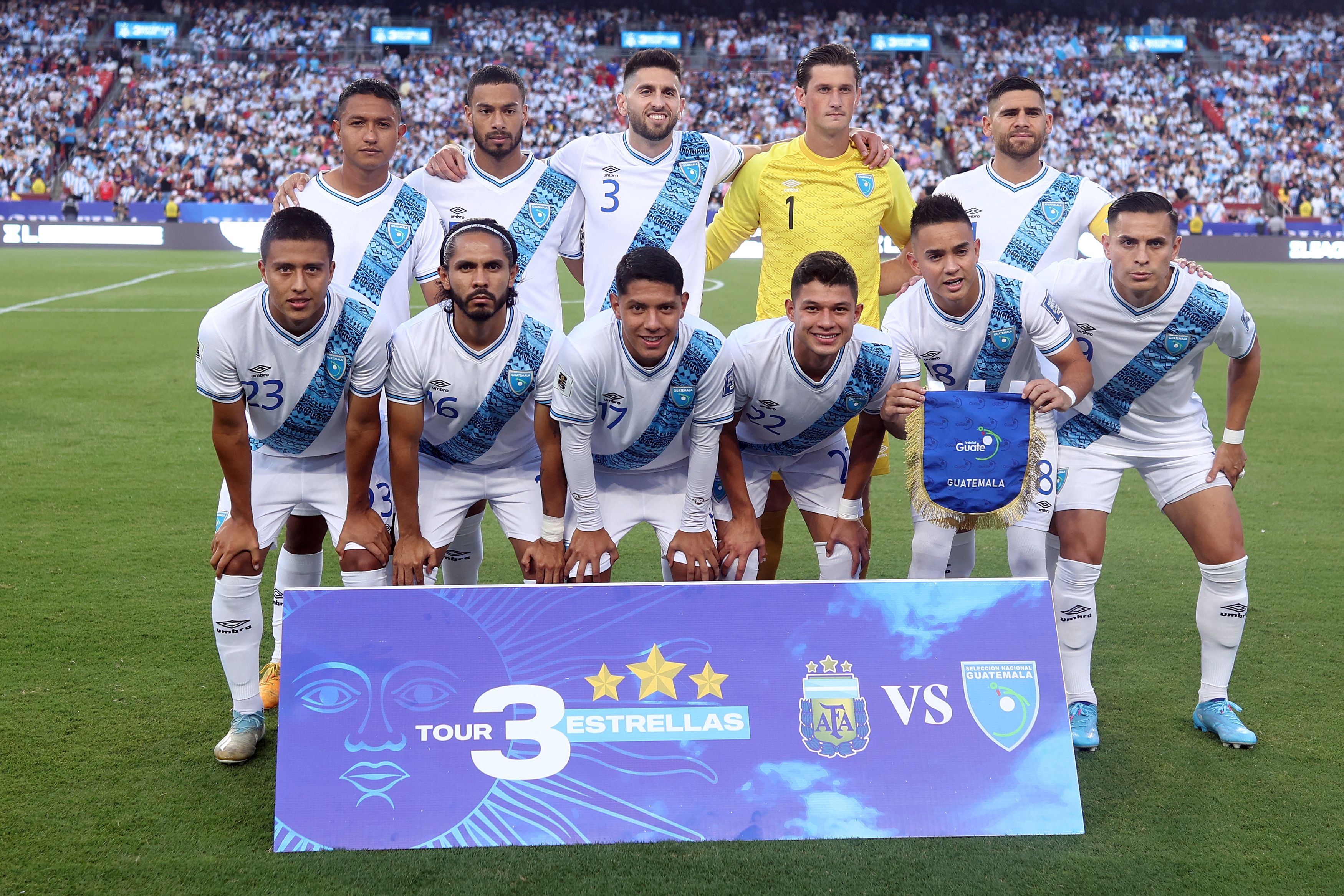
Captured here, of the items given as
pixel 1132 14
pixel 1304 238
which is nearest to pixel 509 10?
pixel 1132 14

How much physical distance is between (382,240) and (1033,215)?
2646mm

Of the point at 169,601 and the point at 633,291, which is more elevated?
the point at 633,291

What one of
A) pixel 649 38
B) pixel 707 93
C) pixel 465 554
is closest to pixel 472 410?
pixel 465 554

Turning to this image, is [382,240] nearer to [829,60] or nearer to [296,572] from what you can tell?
[296,572]

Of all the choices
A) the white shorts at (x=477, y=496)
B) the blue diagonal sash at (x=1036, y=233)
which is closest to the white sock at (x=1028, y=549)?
the blue diagonal sash at (x=1036, y=233)

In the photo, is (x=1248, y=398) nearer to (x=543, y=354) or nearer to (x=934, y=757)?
(x=934, y=757)

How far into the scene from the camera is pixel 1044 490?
405 centimetres

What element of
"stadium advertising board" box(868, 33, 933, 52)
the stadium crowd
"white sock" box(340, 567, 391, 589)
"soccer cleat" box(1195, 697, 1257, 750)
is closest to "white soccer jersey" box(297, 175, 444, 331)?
"white sock" box(340, 567, 391, 589)

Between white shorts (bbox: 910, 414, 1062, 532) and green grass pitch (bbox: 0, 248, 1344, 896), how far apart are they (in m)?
0.77

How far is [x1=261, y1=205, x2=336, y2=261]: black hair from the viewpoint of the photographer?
3.66 metres

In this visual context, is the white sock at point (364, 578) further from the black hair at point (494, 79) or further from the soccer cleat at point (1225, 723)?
the soccer cleat at point (1225, 723)

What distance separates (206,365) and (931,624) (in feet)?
7.97

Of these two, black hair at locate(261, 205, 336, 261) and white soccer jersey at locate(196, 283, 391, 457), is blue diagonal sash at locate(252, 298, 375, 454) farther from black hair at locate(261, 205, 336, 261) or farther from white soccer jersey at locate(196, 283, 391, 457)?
black hair at locate(261, 205, 336, 261)

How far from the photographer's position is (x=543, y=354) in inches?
156
